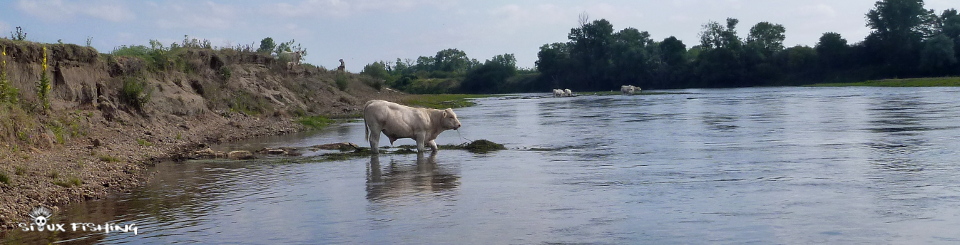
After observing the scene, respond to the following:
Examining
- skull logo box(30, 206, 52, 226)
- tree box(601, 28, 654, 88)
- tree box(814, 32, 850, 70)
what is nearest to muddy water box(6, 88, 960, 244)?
skull logo box(30, 206, 52, 226)

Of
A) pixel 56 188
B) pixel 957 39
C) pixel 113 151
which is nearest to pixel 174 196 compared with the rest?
pixel 56 188

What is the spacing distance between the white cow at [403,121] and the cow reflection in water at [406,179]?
66.5 inches

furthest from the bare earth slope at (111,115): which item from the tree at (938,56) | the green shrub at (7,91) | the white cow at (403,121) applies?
the tree at (938,56)

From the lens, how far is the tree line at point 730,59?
340 feet

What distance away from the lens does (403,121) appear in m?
21.7

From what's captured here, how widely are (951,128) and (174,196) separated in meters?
20.3

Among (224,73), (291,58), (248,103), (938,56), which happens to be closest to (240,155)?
(248,103)

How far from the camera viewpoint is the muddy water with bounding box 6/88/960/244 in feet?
35.8

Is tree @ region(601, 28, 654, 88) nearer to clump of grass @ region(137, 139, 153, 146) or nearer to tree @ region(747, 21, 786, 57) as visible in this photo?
tree @ region(747, 21, 786, 57)

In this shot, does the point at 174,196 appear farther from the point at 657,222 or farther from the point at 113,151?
the point at 657,222

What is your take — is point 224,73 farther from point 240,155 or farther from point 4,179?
point 4,179

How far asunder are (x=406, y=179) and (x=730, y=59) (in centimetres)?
11324

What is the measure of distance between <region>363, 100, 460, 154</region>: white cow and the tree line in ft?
220

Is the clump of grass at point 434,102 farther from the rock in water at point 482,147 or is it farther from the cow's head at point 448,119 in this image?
the cow's head at point 448,119
